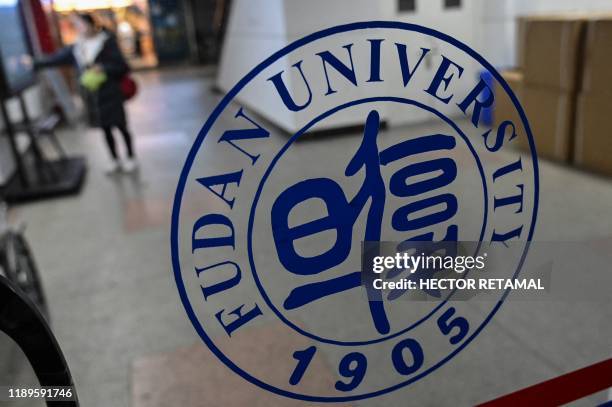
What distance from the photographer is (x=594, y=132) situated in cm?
437

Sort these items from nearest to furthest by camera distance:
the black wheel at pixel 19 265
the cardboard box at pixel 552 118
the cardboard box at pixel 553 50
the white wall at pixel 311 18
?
the black wheel at pixel 19 265 → the cardboard box at pixel 553 50 → the cardboard box at pixel 552 118 → the white wall at pixel 311 18

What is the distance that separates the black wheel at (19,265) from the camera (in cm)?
257

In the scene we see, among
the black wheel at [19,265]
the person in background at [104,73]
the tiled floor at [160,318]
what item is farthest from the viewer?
the person in background at [104,73]

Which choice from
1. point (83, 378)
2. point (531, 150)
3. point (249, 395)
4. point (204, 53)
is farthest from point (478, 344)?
point (204, 53)

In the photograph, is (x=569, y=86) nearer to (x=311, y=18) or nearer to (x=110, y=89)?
(x=311, y=18)

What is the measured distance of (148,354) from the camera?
2.46 meters

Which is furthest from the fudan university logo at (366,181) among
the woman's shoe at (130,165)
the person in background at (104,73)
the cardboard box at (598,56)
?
the woman's shoe at (130,165)

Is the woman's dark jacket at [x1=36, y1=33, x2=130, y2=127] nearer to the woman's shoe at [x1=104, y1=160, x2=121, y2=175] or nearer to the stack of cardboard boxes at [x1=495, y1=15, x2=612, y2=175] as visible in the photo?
the woman's shoe at [x1=104, y1=160, x2=121, y2=175]

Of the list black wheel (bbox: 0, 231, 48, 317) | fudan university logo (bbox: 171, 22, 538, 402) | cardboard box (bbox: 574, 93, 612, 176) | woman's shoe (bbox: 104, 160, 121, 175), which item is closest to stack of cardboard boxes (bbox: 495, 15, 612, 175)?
cardboard box (bbox: 574, 93, 612, 176)

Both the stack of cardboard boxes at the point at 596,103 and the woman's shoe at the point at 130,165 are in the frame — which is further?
the woman's shoe at the point at 130,165

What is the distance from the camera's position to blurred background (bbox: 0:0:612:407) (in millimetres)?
2182

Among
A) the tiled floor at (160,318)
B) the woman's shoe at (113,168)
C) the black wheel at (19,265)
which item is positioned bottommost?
the woman's shoe at (113,168)

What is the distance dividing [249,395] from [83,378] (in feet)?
2.50

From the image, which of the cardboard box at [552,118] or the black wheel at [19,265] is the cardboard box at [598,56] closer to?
the cardboard box at [552,118]
